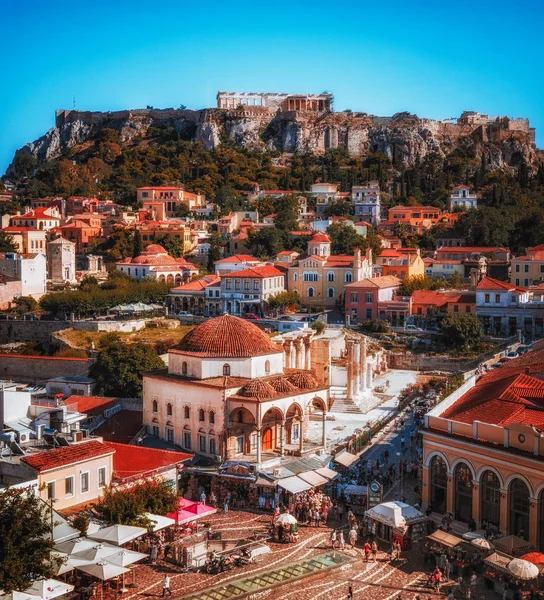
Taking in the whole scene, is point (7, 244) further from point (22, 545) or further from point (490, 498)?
point (490, 498)

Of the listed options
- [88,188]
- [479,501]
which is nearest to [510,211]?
[88,188]

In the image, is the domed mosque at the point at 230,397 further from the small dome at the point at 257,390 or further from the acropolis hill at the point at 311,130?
the acropolis hill at the point at 311,130

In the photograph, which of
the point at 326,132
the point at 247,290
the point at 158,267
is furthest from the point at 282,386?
the point at 326,132

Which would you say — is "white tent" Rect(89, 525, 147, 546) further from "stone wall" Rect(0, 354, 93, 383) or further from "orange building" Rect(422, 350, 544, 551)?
"stone wall" Rect(0, 354, 93, 383)

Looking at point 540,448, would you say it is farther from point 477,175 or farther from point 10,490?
point 477,175

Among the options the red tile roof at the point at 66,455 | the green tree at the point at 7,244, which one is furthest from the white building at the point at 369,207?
the red tile roof at the point at 66,455

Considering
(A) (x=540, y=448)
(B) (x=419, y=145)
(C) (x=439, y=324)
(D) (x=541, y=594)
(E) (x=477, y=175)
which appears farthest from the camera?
(B) (x=419, y=145)

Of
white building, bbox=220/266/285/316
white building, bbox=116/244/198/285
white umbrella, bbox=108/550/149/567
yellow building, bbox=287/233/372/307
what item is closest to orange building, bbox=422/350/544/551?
white umbrella, bbox=108/550/149/567
